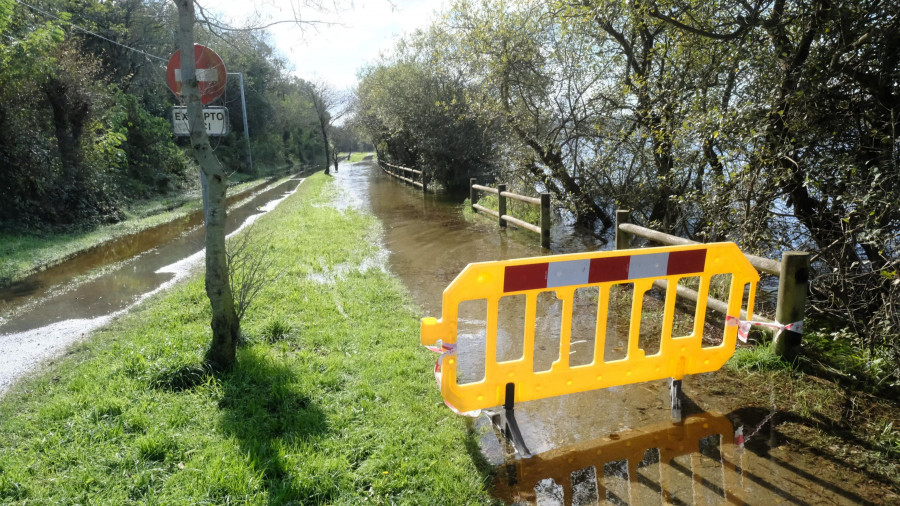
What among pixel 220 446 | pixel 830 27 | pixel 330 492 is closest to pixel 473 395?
pixel 330 492

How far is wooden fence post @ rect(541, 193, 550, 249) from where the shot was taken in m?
9.14

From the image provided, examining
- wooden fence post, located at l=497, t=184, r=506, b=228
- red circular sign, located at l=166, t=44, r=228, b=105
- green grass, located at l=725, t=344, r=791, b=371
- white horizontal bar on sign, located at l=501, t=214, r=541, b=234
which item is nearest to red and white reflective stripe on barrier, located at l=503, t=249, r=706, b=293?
green grass, located at l=725, t=344, r=791, b=371

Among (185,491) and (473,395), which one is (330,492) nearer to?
(185,491)

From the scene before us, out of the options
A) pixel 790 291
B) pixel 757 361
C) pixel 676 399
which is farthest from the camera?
pixel 757 361

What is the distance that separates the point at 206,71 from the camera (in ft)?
16.8

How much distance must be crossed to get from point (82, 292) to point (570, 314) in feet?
24.0

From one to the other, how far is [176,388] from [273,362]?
2.41 ft

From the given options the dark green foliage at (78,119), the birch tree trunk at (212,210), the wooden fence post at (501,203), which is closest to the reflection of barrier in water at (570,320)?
the birch tree trunk at (212,210)

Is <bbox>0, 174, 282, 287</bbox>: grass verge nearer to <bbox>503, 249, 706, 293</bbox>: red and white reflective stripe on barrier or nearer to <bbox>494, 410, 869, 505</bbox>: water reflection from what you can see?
<bbox>503, 249, 706, 293</bbox>: red and white reflective stripe on barrier

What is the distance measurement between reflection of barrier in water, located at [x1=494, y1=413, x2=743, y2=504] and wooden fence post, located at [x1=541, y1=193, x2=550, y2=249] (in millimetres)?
6017

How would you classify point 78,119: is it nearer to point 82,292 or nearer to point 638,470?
point 82,292

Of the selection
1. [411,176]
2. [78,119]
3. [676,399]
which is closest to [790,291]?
[676,399]

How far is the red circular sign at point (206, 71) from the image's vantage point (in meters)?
5.07

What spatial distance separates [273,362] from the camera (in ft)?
14.4
